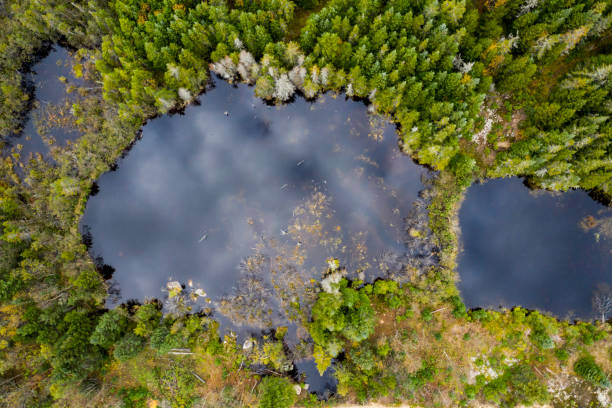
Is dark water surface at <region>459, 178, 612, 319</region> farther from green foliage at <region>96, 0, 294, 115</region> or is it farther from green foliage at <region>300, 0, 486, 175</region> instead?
green foliage at <region>96, 0, 294, 115</region>

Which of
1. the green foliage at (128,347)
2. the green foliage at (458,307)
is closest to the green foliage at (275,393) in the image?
the green foliage at (128,347)

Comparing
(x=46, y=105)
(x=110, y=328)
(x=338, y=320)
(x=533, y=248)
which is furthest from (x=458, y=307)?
(x=46, y=105)

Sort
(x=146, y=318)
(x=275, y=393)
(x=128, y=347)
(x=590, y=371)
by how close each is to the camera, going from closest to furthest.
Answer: (x=128, y=347) → (x=590, y=371) → (x=275, y=393) → (x=146, y=318)

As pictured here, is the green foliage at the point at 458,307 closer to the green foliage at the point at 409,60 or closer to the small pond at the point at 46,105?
the green foliage at the point at 409,60

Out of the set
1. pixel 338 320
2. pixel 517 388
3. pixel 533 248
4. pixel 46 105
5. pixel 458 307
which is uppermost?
pixel 46 105

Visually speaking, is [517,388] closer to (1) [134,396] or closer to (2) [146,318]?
(2) [146,318]

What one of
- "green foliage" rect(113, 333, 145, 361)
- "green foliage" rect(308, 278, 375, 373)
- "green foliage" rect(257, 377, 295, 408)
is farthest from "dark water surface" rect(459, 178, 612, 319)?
"green foliage" rect(113, 333, 145, 361)
